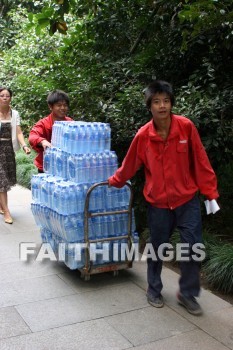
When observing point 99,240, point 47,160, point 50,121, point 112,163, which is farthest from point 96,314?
point 50,121

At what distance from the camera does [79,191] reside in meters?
3.73

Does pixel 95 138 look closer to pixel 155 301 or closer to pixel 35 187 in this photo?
pixel 35 187

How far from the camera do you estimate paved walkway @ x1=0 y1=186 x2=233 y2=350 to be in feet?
9.80

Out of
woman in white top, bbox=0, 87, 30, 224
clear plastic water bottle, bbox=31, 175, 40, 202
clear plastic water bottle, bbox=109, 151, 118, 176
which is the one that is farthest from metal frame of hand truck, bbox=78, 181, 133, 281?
woman in white top, bbox=0, 87, 30, 224

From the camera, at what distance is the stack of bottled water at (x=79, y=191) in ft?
12.3

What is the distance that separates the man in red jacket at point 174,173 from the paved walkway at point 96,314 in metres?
0.28

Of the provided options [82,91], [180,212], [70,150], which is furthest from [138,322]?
[82,91]

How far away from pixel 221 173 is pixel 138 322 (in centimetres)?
261

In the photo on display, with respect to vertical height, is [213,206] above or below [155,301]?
above

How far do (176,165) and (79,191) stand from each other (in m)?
0.90

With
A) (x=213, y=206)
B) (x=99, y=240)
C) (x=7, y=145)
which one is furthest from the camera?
(x=7, y=145)

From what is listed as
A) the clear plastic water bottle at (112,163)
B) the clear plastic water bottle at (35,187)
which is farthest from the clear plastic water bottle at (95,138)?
the clear plastic water bottle at (35,187)

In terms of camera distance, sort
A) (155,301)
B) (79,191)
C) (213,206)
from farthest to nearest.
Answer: (79,191) < (155,301) < (213,206)

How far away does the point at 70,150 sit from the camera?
3803 mm
